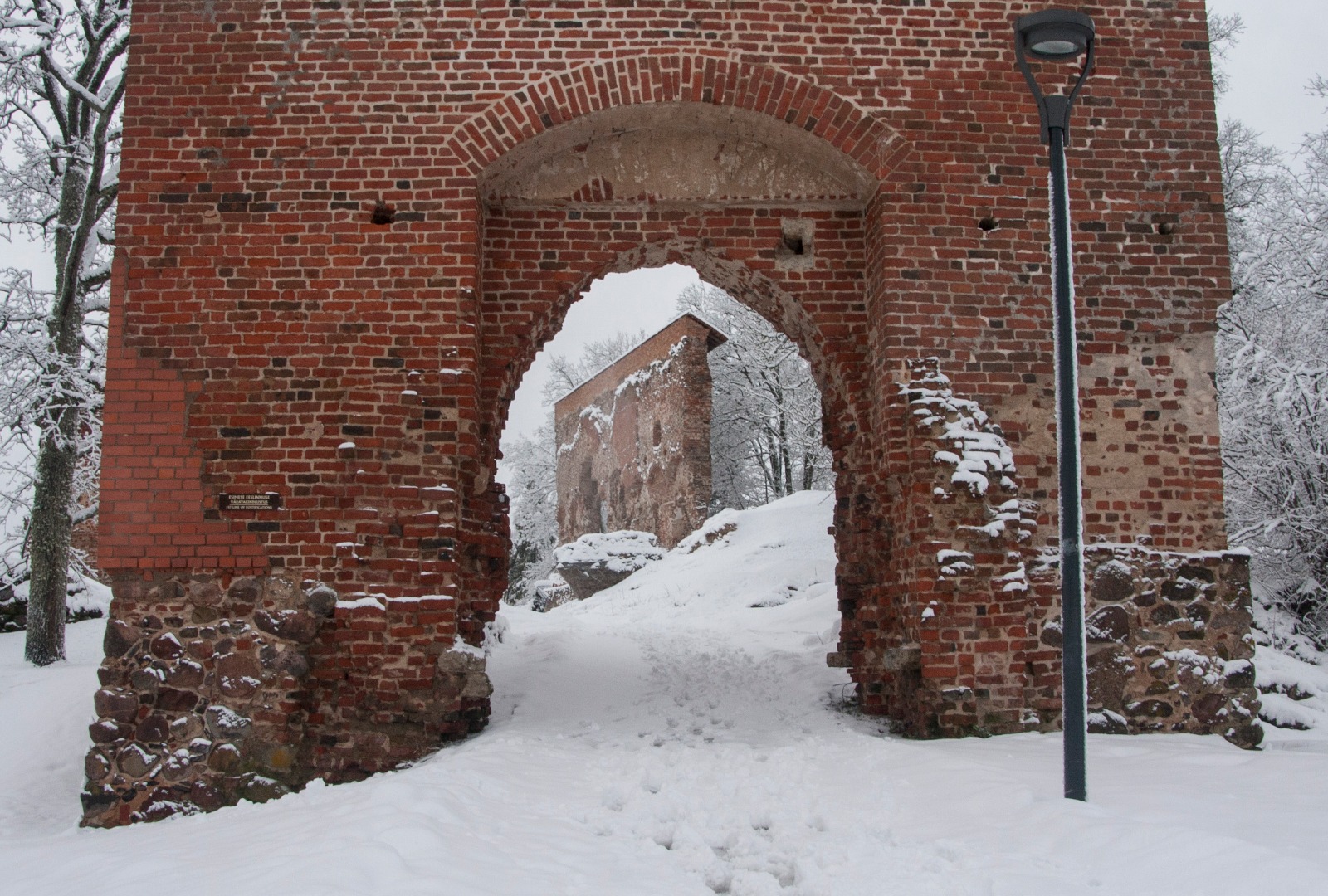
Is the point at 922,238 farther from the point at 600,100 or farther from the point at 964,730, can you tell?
the point at 964,730

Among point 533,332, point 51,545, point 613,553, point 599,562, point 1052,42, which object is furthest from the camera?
point 613,553

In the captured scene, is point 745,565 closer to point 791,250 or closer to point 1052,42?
point 791,250

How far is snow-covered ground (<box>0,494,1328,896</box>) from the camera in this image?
3961 millimetres

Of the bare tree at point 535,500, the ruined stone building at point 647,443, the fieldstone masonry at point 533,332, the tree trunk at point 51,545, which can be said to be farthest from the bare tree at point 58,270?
the bare tree at point 535,500

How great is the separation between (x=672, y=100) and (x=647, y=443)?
20321 mm

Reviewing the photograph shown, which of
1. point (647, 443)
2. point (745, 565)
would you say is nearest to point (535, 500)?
point (647, 443)

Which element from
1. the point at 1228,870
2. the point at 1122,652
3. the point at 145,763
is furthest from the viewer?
the point at 1122,652

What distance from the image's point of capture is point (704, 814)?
5.16 meters

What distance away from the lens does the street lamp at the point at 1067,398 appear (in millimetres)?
4934

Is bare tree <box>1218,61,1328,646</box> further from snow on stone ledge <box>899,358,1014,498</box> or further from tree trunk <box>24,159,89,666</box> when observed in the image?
tree trunk <box>24,159,89,666</box>

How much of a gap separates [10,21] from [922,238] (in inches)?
461

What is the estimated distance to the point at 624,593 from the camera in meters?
19.2

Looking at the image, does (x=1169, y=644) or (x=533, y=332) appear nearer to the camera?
(x=1169, y=644)

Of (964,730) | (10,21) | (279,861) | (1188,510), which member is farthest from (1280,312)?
(10,21)
